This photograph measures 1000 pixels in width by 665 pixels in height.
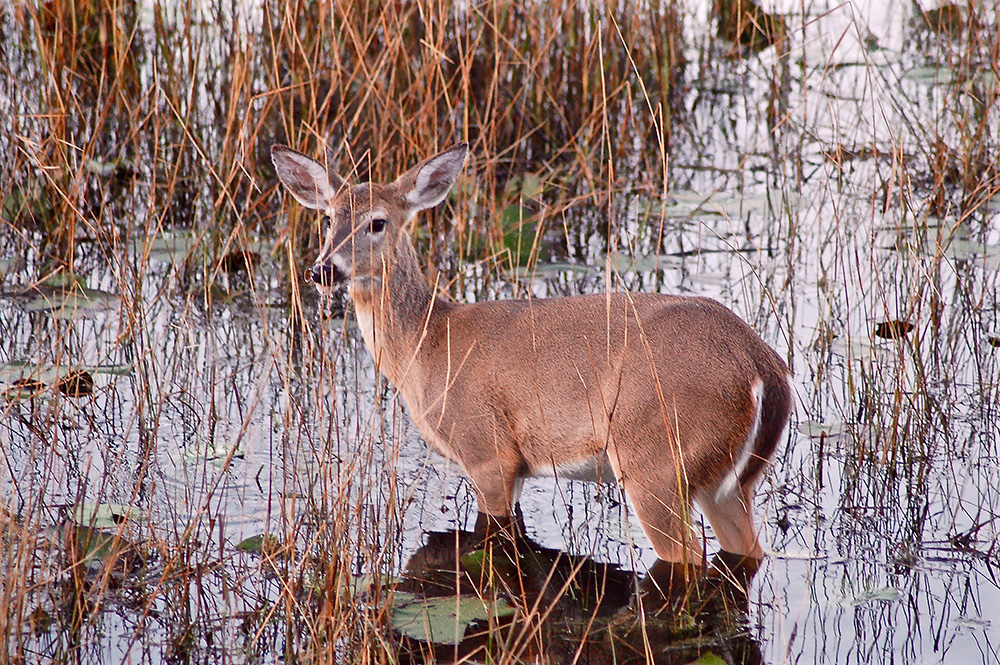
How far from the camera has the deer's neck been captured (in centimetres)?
473

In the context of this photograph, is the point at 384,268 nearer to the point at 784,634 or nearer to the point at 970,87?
the point at 784,634

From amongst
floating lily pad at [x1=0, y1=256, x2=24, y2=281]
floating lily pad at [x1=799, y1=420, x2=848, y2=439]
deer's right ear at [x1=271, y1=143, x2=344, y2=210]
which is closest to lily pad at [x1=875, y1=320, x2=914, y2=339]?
floating lily pad at [x1=799, y1=420, x2=848, y2=439]

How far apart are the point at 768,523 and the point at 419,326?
1385 millimetres

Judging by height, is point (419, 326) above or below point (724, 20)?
below

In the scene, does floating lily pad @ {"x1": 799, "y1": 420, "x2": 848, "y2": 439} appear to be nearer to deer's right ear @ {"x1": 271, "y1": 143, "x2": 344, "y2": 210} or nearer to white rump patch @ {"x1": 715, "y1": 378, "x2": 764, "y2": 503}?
white rump patch @ {"x1": 715, "y1": 378, "x2": 764, "y2": 503}

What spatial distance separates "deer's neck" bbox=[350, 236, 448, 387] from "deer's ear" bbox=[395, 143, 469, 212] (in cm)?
16

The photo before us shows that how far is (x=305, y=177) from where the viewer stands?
4926 mm

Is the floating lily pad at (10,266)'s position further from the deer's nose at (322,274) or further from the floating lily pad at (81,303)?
the deer's nose at (322,274)

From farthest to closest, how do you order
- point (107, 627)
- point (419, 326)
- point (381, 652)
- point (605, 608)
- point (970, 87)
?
point (970, 87) < point (419, 326) < point (605, 608) < point (107, 627) < point (381, 652)

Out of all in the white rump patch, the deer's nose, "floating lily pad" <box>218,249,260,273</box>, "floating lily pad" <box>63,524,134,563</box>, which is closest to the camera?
"floating lily pad" <box>63,524,134,563</box>

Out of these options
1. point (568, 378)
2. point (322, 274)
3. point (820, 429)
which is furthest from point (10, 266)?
point (820, 429)

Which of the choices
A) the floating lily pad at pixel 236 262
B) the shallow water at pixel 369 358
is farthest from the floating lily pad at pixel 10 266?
the floating lily pad at pixel 236 262

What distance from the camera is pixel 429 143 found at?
6.30 meters

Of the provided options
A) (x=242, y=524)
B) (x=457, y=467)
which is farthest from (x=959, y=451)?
(x=242, y=524)
